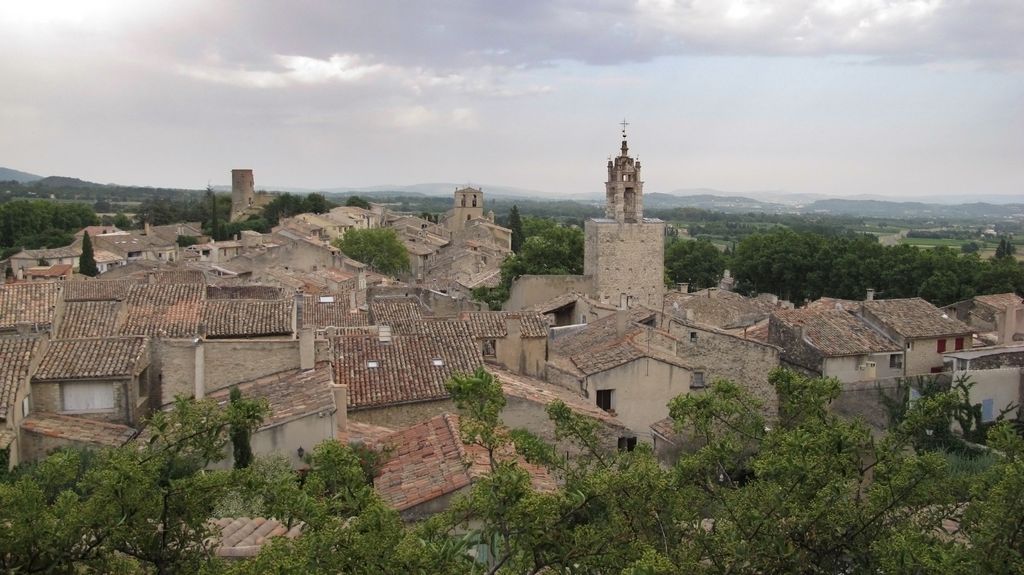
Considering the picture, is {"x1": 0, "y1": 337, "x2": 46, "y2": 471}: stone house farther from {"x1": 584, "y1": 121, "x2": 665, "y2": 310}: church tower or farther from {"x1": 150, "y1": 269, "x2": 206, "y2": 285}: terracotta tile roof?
{"x1": 584, "y1": 121, "x2": 665, "y2": 310}: church tower

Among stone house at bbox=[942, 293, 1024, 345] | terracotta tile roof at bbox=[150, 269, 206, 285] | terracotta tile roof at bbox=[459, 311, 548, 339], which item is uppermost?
terracotta tile roof at bbox=[459, 311, 548, 339]

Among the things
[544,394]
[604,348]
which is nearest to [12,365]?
[544,394]

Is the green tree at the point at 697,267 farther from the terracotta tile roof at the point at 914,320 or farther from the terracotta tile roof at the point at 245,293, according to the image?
the terracotta tile roof at the point at 245,293

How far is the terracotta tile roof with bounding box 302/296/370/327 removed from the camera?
31.7 metres

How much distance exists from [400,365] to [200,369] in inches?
184

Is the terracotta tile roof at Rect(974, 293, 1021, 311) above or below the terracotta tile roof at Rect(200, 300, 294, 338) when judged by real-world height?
below

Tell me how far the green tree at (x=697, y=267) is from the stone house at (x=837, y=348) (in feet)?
168

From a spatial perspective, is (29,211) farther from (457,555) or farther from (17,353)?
(457,555)

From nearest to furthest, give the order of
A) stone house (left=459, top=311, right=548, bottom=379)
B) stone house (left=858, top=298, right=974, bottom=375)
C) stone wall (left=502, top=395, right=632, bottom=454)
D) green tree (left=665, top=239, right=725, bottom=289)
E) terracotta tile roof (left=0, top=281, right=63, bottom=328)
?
stone wall (left=502, top=395, right=632, bottom=454)
terracotta tile roof (left=0, top=281, right=63, bottom=328)
stone house (left=459, top=311, right=548, bottom=379)
stone house (left=858, top=298, right=974, bottom=375)
green tree (left=665, top=239, right=725, bottom=289)

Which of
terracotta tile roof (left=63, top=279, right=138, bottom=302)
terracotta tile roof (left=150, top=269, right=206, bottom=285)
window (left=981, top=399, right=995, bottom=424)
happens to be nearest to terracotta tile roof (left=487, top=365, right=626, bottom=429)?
window (left=981, top=399, right=995, bottom=424)

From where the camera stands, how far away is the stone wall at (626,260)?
139 feet

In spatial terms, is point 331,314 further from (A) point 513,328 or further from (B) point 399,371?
(B) point 399,371

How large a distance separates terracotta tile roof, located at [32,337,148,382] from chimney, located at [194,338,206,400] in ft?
4.38

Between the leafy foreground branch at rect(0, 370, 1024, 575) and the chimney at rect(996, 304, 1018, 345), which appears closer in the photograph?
the leafy foreground branch at rect(0, 370, 1024, 575)
